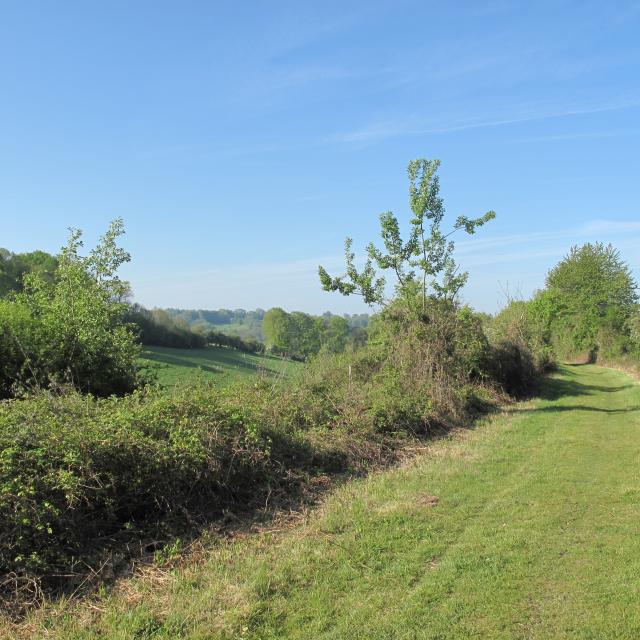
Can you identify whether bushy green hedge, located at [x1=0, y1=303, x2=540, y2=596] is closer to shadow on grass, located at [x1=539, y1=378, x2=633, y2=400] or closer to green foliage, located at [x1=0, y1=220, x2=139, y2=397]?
green foliage, located at [x1=0, y1=220, x2=139, y2=397]

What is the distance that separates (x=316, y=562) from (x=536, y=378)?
22318 millimetres

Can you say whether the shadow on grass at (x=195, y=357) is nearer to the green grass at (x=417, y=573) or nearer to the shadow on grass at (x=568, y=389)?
the shadow on grass at (x=568, y=389)

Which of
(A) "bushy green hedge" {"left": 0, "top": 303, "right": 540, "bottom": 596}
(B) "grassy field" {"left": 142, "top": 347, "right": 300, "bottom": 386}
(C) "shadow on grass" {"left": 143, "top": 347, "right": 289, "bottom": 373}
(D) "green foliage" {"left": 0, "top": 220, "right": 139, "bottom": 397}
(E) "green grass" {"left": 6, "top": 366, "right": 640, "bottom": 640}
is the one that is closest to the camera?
(E) "green grass" {"left": 6, "top": 366, "right": 640, "bottom": 640}

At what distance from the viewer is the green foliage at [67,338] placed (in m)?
10.1

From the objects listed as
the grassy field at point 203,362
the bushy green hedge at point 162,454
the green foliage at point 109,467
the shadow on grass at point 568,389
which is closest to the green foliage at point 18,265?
the grassy field at point 203,362

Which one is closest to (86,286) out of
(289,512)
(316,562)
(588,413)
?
(289,512)

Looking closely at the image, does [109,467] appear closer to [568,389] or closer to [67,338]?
[67,338]

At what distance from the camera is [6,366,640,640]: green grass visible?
4.22m

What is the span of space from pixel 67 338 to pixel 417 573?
337 inches

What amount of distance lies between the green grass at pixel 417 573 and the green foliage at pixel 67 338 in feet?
14.9

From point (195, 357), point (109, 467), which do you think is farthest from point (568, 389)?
point (195, 357)

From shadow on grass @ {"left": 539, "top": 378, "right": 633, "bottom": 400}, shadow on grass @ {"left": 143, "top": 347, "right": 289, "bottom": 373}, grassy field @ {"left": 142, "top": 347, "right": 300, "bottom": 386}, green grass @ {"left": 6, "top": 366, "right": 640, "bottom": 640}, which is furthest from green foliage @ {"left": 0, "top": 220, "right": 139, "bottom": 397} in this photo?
shadow on grass @ {"left": 143, "top": 347, "right": 289, "bottom": 373}

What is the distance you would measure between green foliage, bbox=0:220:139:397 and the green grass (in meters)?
4.54

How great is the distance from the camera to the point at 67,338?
432 inches
